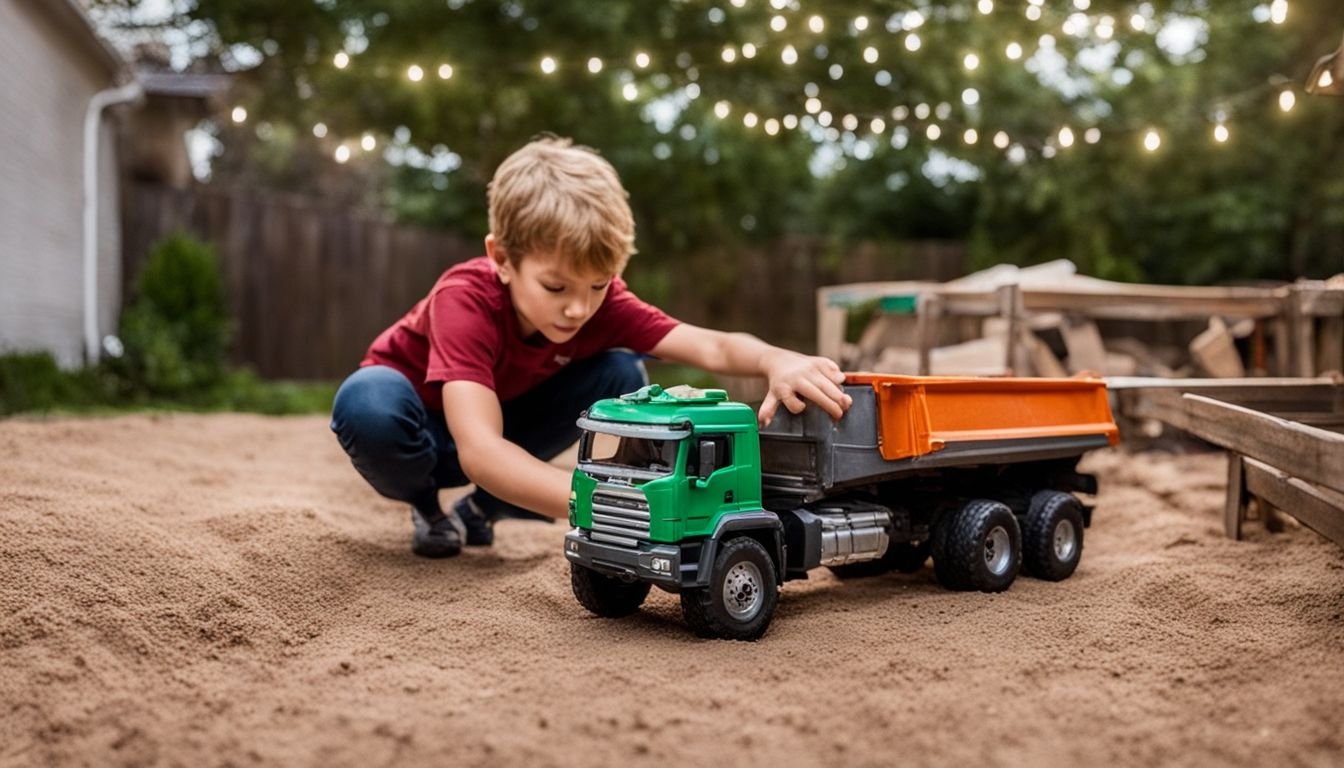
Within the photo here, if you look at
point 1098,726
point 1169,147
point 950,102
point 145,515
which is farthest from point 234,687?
point 1169,147

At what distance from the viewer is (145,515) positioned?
3664 millimetres

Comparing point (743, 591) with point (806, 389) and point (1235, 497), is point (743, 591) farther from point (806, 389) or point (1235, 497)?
point (1235, 497)

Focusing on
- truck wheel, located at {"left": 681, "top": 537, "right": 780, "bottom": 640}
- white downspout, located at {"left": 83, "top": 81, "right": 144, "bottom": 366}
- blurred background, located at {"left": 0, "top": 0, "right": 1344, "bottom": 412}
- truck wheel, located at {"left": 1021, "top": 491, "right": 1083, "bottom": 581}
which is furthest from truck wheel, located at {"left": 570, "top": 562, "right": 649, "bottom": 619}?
white downspout, located at {"left": 83, "top": 81, "right": 144, "bottom": 366}

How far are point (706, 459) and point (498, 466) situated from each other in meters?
0.63

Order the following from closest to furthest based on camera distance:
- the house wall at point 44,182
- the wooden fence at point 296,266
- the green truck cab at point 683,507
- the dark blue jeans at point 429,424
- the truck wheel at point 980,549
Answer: the green truck cab at point 683,507 < the truck wheel at point 980,549 < the dark blue jeans at point 429,424 < the house wall at point 44,182 < the wooden fence at point 296,266

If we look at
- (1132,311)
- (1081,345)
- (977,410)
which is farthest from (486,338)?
(1081,345)

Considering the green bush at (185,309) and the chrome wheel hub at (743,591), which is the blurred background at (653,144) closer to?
the green bush at (185,309)

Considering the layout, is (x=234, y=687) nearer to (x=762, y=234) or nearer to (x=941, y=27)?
(x=941, y=27)

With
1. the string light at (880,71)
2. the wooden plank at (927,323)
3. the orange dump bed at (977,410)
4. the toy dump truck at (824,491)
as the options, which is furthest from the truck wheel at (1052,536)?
the string light at (880,71)

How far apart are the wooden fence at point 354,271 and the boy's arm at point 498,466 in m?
9.19

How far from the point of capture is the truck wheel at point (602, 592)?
3092mm

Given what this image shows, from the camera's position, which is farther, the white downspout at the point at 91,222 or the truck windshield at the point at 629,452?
the white downspout at the point at 91,222

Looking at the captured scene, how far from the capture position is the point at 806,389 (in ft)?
10.0

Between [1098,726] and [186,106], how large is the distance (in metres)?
11.3
